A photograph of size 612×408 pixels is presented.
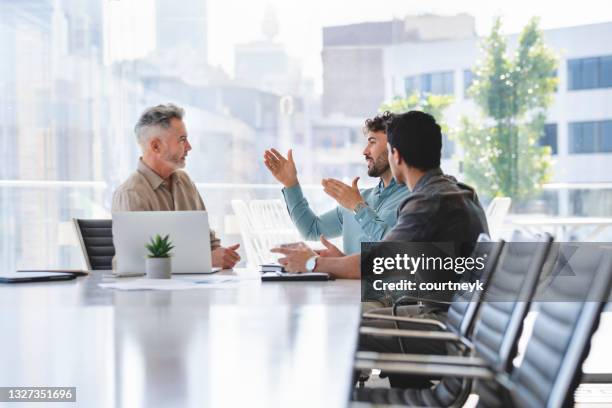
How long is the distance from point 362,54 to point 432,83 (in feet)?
2.20

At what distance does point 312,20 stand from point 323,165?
126 centimetres

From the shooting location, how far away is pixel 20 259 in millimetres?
7152

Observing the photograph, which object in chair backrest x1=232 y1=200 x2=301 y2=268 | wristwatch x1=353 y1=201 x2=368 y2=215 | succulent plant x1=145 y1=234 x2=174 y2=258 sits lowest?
chair backrest x1=232 y1=200 x2=301 y2=268

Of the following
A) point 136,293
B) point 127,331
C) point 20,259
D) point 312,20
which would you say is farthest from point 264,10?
point 127,331

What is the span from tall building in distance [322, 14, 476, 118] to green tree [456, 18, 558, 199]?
473 mm

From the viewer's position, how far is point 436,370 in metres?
1.64

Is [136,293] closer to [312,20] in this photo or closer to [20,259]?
[20,259]

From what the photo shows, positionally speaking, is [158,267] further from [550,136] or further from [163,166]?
[550,136]

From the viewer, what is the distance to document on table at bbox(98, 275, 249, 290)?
263 cm

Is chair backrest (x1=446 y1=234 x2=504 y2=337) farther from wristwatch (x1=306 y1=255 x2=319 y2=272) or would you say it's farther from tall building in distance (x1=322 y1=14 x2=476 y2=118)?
tall building in distance (x1=322 y1=14 x2=476 y2=118)

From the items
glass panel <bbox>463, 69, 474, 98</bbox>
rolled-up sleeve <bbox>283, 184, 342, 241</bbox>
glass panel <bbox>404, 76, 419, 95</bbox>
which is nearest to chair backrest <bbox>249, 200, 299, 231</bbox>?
glass panel <bbox>404, 76, 419, 95</bbox>

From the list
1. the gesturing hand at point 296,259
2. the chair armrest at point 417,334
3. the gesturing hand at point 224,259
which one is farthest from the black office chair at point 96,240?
the chair armrest at point 417,334

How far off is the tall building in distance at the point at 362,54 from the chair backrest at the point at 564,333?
20.7 feet

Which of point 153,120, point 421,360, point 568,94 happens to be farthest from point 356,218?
point 568,94
